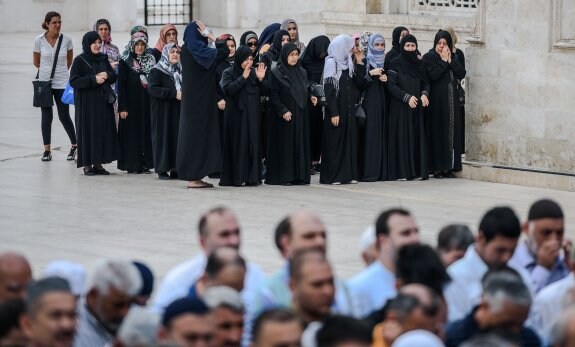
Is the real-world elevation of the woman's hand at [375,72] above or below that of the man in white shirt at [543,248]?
above

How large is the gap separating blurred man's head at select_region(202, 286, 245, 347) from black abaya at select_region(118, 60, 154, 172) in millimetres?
9665

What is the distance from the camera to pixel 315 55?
51.8ft

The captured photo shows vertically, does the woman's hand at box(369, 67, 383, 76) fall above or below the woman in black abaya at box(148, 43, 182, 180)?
above

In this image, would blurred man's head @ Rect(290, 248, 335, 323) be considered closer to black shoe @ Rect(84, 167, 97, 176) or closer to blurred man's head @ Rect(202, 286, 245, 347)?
blurred man's head @ Rect(202, 286, 245, 347)

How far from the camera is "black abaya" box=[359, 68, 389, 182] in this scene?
614 inches

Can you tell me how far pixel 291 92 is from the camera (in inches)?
597

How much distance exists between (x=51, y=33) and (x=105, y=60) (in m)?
1.39

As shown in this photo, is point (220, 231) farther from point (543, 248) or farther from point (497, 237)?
point (543, 248)

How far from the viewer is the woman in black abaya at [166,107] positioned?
607 inches

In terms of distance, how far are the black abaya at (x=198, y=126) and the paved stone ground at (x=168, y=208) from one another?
228 millimetres

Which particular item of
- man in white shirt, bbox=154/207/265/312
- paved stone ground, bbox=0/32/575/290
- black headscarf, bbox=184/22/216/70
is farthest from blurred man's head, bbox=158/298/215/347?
black headscarf, bbox=184/22/216/70

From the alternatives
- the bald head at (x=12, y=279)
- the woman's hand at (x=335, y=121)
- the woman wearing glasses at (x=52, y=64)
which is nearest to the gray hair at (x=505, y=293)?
the bald head at (x=12, y=279)

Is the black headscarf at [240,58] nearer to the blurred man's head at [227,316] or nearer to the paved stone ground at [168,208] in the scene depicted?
the paved stone ground at [168,208]

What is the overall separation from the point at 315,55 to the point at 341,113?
2.37 feet
